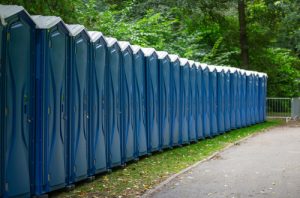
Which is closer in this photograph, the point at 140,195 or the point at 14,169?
the point at 14,169

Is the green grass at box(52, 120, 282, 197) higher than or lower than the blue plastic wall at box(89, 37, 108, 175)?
lower

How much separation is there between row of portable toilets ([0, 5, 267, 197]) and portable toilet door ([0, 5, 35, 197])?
0.01 metres

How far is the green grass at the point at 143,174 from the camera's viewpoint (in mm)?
8500

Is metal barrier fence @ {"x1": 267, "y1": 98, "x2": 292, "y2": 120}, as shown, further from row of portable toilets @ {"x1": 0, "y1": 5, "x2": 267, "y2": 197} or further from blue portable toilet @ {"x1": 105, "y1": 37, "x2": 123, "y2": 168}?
blue portable toilet @ {"x1": 105, "y1": 37, "x2": 123, "y2": 168}

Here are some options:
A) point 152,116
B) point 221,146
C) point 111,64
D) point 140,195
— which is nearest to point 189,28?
point 221,146

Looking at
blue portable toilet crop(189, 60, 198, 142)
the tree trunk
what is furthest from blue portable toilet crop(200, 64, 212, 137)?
the tree trunk

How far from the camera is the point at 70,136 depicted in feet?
28.3

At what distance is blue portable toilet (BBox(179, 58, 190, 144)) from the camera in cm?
1553

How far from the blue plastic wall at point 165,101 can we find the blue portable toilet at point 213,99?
13.6 feet

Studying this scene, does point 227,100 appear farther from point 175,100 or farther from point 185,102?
point 175,100

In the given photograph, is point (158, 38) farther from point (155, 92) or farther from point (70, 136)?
point (70, 136)

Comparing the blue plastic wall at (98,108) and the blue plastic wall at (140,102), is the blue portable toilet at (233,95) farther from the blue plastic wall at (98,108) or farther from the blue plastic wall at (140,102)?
the blue plastic wall at (98,108)

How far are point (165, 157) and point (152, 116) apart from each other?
3.31 ft

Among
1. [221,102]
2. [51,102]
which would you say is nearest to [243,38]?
[221,102]
